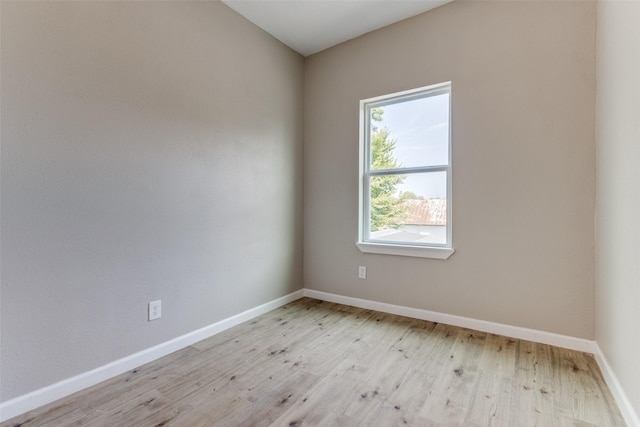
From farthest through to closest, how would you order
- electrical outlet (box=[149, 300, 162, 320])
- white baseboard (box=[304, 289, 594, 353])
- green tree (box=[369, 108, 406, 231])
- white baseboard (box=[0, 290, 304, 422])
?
green tree (box=[369, 108, 406, 231]) < white baseboard (box=[304, 289, 594, 353]) < electrical outlet (box=[149, 300, 162, 320]) < white baseboard (box=[0, 290, 304, 422])

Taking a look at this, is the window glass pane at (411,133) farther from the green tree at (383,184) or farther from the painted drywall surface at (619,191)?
the painted drywall surface at (619,191)

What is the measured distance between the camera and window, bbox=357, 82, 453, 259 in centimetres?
265

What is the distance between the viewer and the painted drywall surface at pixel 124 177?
1.50 metres

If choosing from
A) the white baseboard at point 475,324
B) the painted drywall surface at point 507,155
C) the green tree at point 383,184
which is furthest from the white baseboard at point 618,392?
the green tree at point 383,184

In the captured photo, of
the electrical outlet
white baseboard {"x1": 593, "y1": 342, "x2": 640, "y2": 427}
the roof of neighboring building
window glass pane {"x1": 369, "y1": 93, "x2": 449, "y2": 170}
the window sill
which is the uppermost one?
window glass pane {"x1": 369, "y1": 93, "x2": 449, "y2": 170}

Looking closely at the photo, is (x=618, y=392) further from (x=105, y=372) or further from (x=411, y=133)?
(x=105, y=372)

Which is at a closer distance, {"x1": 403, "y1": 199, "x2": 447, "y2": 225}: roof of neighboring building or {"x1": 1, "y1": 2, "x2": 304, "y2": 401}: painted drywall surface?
{"x1": 1, "y1": 2, "x2": 304, "y2": 401}: painted drywall surface

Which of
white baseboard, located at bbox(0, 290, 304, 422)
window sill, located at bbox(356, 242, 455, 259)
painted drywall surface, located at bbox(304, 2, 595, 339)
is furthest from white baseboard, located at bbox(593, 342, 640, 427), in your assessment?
white baseboard, located at bbox(0, 290, 304, 422)

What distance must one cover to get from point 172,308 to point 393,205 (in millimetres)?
2063

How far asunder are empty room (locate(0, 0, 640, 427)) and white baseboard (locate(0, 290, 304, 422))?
12mm

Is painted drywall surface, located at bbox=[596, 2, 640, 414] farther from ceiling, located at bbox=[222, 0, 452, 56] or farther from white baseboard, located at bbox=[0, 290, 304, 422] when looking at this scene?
white baseboard, located at bbox=[0, 290, 304, 422]

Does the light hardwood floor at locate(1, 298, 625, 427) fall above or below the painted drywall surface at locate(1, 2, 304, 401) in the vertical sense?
below

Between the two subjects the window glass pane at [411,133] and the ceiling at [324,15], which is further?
the window glass pane at [411,133]

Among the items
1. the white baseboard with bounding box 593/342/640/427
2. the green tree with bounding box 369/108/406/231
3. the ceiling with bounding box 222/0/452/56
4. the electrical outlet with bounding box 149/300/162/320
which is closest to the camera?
the white baseboard with bounding box 593/342/640/427
